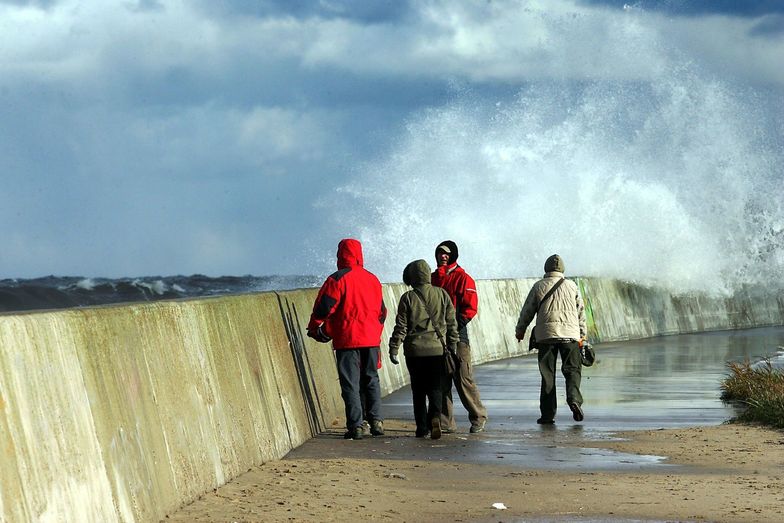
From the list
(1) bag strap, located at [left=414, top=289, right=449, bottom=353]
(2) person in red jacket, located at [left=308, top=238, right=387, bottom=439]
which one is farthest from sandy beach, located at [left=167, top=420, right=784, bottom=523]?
(1) bag strap, located at [left=414, top=289, right=449, bottom=353]

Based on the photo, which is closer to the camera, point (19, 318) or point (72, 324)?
point (19, 318)

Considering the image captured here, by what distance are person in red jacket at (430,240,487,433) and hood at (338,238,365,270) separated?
1311mm

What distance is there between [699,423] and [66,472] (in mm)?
8979

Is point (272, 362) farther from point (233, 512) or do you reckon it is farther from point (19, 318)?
point (19, 318)

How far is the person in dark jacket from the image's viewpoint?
13.0 m

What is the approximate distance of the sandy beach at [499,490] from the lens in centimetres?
875

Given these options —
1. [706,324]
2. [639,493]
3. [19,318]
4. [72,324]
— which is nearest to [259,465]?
[639,493]

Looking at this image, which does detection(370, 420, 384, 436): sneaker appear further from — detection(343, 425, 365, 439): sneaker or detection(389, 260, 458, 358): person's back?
detection(389, 260, 458, 358): person's back

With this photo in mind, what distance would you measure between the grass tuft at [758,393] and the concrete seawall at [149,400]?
14.5 ft

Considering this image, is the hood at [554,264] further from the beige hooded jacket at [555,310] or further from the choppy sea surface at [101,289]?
the choppy sea surface at [101,289]

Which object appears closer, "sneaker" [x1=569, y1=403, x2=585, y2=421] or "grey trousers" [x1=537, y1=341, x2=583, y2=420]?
"grey trousers" [x1=537, y1=341, x2=583, y2=420]

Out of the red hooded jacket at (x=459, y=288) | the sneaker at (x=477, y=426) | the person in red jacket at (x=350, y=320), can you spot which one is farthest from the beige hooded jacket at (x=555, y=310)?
the person in red jacket at (x=350, y=320)

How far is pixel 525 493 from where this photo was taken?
381 inches

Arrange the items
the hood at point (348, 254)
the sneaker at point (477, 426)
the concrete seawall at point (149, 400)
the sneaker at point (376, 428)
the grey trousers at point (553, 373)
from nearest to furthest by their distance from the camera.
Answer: the concrete seawall at point (149, 400)
the hood at point (348, 254)
the sneaker at point (376, 428)
the sneaker at point (477, 426)
the grey trousers at point (553, 373)
